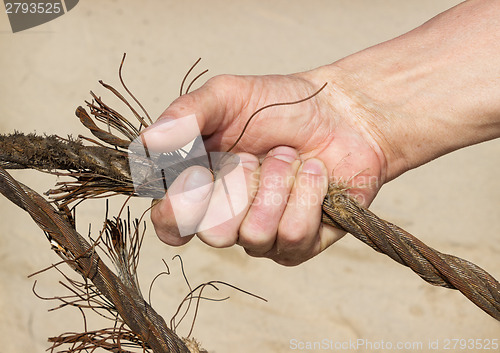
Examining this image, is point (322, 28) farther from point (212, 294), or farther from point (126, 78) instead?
point (212, 294)

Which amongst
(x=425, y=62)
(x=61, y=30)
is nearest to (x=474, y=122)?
(x=425, y=62)

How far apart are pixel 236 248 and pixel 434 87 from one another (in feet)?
3.55

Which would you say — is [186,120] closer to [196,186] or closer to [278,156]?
[196,186]

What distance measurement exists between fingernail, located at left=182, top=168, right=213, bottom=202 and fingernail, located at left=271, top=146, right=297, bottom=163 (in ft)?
0.57

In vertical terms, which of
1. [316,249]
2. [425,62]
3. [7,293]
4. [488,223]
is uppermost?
[425,62]

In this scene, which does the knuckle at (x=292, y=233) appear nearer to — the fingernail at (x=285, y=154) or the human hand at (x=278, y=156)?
the human hand at (x=278, y=156)

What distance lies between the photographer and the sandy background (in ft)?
6.06

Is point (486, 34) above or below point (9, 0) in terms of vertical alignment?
below

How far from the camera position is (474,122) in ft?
3.44

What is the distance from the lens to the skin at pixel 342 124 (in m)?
0.89

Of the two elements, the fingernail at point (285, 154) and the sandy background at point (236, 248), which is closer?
the fingernail at point (285, 154)

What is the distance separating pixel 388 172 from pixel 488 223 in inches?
46.4

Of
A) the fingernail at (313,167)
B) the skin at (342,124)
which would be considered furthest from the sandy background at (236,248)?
the fingernail at (313,167)

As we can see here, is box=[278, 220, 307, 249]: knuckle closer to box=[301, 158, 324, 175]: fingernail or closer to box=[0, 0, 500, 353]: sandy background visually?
box=[301, 158, 324, 175]: fingernail
